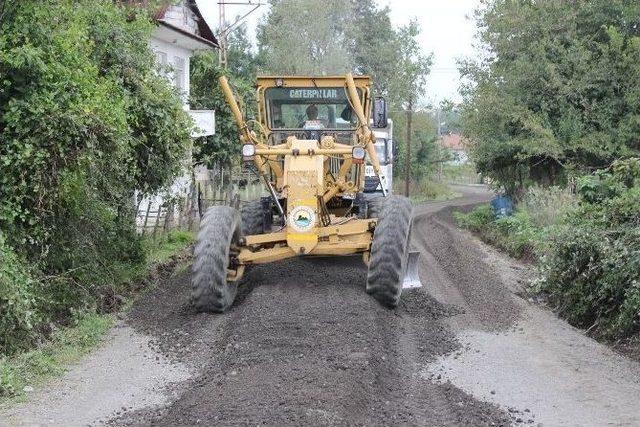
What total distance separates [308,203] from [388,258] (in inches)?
50.2

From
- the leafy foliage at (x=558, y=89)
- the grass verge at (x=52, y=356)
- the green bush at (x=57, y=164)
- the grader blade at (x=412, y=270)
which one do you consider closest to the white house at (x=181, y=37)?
the leafy foliage at (x=558, y=89)

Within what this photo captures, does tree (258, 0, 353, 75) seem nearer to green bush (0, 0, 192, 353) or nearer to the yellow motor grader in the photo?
the yellow motor grader

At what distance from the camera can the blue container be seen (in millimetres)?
24672

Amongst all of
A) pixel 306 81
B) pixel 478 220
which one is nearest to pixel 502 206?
pixel 478 220

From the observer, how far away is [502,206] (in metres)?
25.2

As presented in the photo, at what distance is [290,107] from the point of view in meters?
12.9

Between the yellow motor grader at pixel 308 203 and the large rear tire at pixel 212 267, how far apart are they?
0.04 feet

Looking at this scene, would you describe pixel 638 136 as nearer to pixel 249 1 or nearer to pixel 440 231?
pixel 440 231

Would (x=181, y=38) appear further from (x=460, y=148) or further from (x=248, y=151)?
(x=460, y=148)

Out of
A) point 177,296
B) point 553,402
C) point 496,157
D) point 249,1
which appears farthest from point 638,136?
point 249,1

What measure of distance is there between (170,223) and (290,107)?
20.5 feet

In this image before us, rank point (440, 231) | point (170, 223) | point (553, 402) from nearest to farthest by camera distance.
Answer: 1. point (553, 402)
2. point (170, 223)
3. point (440, 231)

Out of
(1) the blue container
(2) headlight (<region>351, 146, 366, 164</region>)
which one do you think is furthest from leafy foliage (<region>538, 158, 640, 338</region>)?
(1) the blue container

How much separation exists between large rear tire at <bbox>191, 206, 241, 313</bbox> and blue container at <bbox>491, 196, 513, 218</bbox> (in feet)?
48.5
